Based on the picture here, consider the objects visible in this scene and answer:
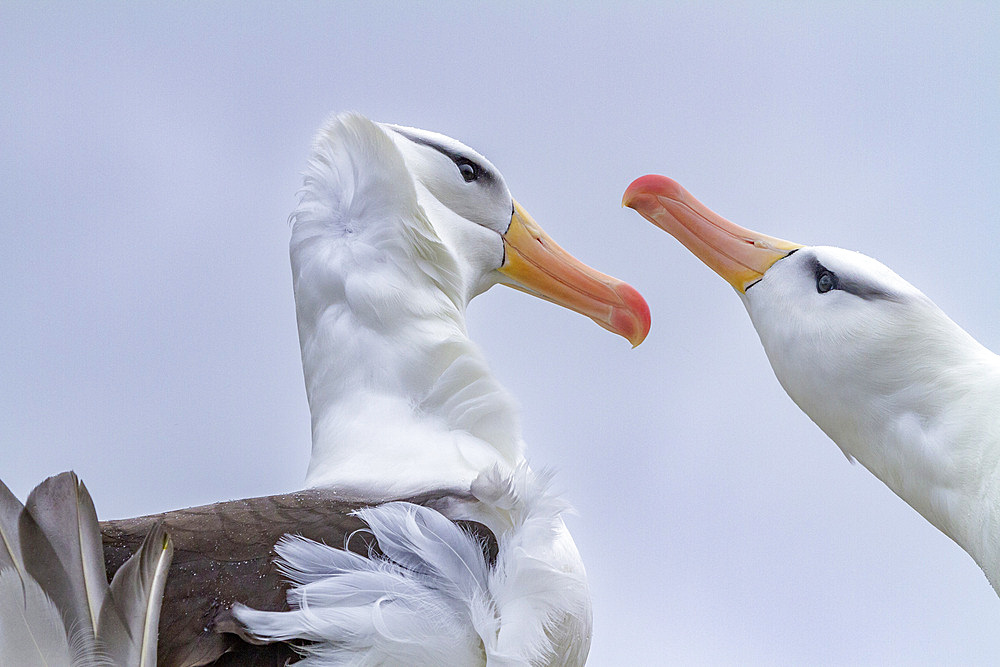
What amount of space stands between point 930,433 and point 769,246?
0.94 m

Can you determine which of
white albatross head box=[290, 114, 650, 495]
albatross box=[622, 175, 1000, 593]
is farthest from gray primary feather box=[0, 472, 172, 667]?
albatross box=[622, 175, 1000, 593]

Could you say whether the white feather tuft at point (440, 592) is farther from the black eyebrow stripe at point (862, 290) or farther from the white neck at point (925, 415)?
the black eyebrow stripe at point (862, 290)

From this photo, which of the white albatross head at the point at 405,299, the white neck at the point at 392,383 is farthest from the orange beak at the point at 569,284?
the white neck at the point at 392,383

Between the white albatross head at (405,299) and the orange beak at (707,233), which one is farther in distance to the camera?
the orange beak at (707,233)

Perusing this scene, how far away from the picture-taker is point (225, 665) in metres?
1.76

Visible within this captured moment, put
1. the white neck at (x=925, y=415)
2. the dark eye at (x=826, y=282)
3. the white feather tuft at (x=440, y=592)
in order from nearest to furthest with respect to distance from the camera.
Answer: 1. the white feather tuft at (x=440, y=592)
2. the white neck at (x=925, y=415)
3. the dark eye at (x=826, y=282)

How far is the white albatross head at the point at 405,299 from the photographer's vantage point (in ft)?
7.77

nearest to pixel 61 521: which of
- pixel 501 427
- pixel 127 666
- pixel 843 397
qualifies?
pixel 127 666

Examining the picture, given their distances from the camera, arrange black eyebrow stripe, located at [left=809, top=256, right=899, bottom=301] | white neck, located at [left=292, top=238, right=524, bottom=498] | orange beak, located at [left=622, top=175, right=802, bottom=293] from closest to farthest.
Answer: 1. white neck, located at [left=292, top=238, right=524, bottom=498]
2. black eyebrow stripe, located at [left=809, top=256, right=899, bottom=301]
3. orange beak, located at [left=622, top=175, right=802, bottom=293]

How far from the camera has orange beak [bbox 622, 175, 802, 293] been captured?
3.56 meters

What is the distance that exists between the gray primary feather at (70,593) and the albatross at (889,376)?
205cm

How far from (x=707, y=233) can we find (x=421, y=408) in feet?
5.53

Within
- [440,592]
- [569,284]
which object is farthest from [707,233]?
[440,592]

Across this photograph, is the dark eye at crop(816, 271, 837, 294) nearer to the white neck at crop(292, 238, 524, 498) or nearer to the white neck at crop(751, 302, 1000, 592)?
the white neck at crop(751, 302, 1000, 592)
